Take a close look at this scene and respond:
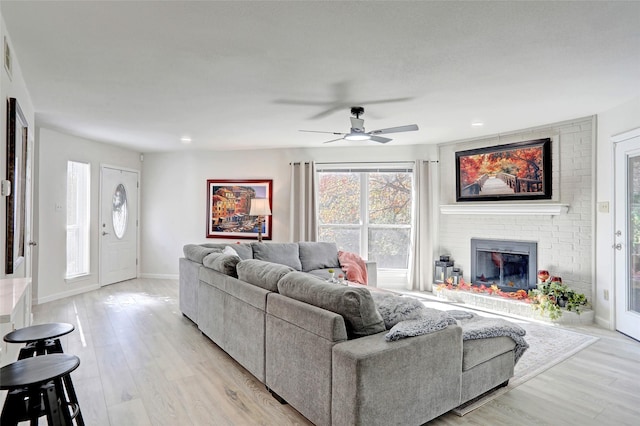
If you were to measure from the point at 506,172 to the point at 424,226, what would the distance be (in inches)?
58.6

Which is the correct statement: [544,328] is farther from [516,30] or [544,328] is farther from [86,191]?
[86,191]

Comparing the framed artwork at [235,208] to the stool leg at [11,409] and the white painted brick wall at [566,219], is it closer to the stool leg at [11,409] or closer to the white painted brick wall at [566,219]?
the white painted brick wall at [566,219]

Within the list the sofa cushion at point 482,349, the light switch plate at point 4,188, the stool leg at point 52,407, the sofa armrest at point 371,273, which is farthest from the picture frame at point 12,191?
the sofa armrest at point 371,273

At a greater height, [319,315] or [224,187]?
[224,187]

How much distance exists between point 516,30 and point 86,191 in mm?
6159

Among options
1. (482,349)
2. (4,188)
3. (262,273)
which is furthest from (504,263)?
(4,188)

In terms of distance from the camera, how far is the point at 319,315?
81.2 inches

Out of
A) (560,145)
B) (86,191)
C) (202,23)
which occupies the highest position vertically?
(202,23)

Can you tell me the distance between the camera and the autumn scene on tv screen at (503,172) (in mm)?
4910

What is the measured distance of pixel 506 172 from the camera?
5195mm

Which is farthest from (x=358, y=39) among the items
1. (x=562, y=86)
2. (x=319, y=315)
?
(x=562, y=86)

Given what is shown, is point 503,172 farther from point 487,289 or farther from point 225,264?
point 225,264

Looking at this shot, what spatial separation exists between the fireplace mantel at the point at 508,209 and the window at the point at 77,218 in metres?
5.72

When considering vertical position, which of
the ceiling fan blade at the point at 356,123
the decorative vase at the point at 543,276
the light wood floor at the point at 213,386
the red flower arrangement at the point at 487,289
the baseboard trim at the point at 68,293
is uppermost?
the ceiling fan blade at the point at 356,123
